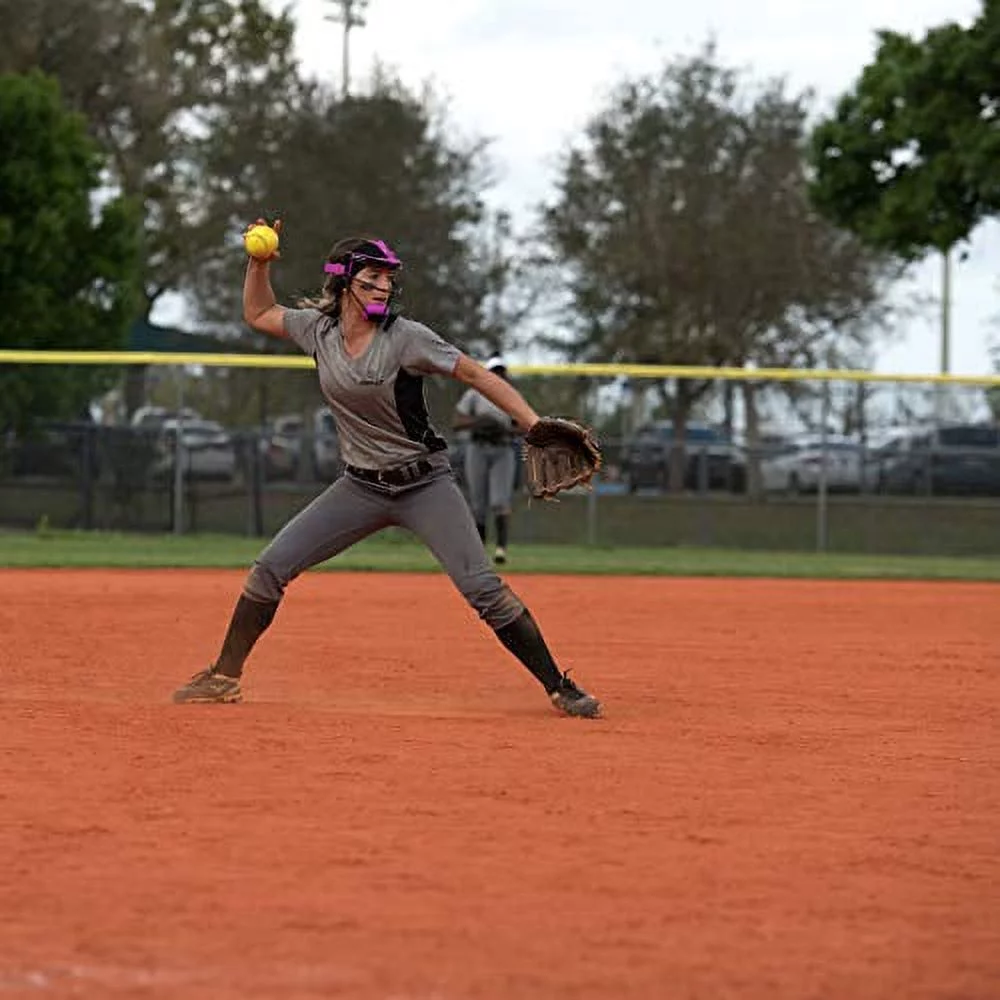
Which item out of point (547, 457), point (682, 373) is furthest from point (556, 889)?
point (682, 373)

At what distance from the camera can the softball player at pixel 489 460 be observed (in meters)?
21.7

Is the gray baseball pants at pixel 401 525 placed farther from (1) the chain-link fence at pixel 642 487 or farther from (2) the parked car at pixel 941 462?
(2) the parked car at pixel 941 462

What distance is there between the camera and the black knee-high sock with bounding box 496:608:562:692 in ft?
31.4

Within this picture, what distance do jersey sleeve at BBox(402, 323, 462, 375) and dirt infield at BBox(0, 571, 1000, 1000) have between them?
55.2 inches

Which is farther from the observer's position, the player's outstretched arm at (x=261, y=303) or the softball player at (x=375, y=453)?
the player's outstretched arm at (x=261, y=303)

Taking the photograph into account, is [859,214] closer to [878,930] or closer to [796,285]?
[796,285]

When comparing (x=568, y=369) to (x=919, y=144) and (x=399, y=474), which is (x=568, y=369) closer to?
(x=919, y=144)

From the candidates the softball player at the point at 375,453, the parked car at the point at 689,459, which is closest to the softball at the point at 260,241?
the softball player at the point at 375,453

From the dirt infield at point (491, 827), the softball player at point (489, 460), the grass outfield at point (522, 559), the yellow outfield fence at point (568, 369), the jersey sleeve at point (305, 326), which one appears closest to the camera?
the dirt infield at point (491, 827)

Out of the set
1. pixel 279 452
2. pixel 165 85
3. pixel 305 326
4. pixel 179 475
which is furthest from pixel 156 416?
pixel 165 85

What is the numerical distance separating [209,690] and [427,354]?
5.84ft

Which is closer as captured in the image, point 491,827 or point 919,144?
point 491,827

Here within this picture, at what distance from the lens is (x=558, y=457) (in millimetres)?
9508

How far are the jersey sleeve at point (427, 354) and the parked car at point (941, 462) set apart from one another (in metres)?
19.3
